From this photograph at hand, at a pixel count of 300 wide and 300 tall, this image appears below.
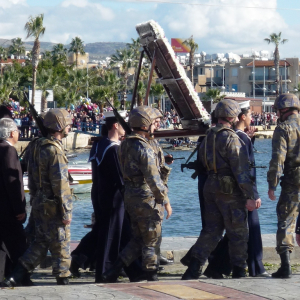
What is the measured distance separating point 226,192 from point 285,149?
2.61 ft

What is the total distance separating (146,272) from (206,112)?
538 centimetres

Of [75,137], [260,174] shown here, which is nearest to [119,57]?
[75,137]

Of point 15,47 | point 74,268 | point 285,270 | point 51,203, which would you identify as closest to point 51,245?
point 51,203

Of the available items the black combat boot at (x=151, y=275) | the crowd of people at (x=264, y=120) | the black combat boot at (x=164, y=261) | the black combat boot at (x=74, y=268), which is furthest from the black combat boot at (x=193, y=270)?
the crowd of people at (x=264, y=120)

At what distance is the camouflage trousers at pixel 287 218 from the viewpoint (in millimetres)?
7387

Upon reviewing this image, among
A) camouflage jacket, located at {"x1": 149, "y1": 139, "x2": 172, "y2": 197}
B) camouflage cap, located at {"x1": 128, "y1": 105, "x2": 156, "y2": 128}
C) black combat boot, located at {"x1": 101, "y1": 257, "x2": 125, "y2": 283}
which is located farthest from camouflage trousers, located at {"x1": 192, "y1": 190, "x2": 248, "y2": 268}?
camouflage cap, located at {"x1": 128, "y1": 105, "x2": 156, "y2": 128}

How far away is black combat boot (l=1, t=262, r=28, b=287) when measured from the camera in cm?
695

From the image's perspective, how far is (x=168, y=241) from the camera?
9.59 metres

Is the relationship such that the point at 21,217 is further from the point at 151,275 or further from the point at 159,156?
the point at 159,156

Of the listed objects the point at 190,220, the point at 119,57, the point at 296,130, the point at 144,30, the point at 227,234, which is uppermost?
the point at 119,57

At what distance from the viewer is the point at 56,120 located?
709 centimetres

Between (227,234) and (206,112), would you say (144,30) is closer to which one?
(206,112)

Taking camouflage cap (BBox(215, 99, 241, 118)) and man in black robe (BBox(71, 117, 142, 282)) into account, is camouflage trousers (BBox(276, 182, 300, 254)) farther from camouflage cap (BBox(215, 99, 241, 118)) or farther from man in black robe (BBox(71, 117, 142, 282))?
man in black robe (BBox(71, 117, 142, 282))

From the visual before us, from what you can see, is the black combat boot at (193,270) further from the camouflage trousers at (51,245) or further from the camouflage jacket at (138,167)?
the camouflage trousers at (51,245)
